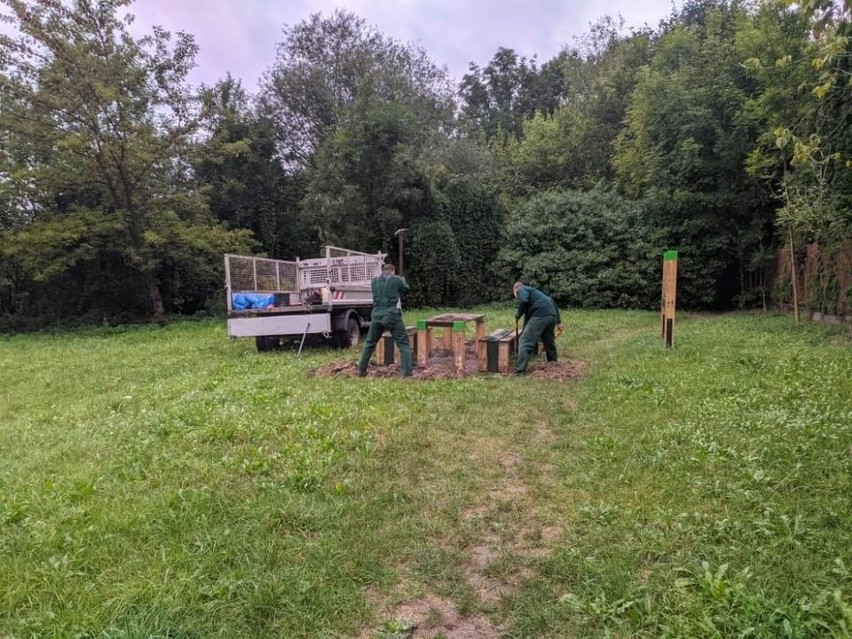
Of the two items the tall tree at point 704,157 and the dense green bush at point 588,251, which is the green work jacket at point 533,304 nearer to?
the tall tree at point 704,157

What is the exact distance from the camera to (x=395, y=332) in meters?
7.19

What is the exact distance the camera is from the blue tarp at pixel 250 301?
9047 mm

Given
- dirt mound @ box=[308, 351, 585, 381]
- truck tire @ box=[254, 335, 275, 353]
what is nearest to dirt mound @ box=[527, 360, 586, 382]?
dirt mound @ box=[308, 351, 585, 381]

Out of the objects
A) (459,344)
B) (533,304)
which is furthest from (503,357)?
(533,304)

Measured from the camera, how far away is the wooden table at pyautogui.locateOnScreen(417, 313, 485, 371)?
7273 mm

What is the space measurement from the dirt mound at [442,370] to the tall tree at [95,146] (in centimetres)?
965

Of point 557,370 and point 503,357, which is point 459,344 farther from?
point 557,370

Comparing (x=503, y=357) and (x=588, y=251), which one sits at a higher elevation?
(x=588, y=251)

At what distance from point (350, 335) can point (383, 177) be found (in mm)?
8826

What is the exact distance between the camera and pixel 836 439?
12.3 ft

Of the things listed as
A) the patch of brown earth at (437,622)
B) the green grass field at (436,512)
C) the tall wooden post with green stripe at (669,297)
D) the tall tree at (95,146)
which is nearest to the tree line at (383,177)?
the tall tree at (95,146)

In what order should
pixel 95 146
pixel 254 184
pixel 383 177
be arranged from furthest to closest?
pixel 254 184 → pixel 383 177 → pixel 95 146

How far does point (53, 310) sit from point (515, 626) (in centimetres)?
1989

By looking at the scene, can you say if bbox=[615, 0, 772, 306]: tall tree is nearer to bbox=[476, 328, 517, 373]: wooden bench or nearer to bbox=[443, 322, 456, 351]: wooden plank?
bbox=[443, 322, 456, 351]: wooden plank
